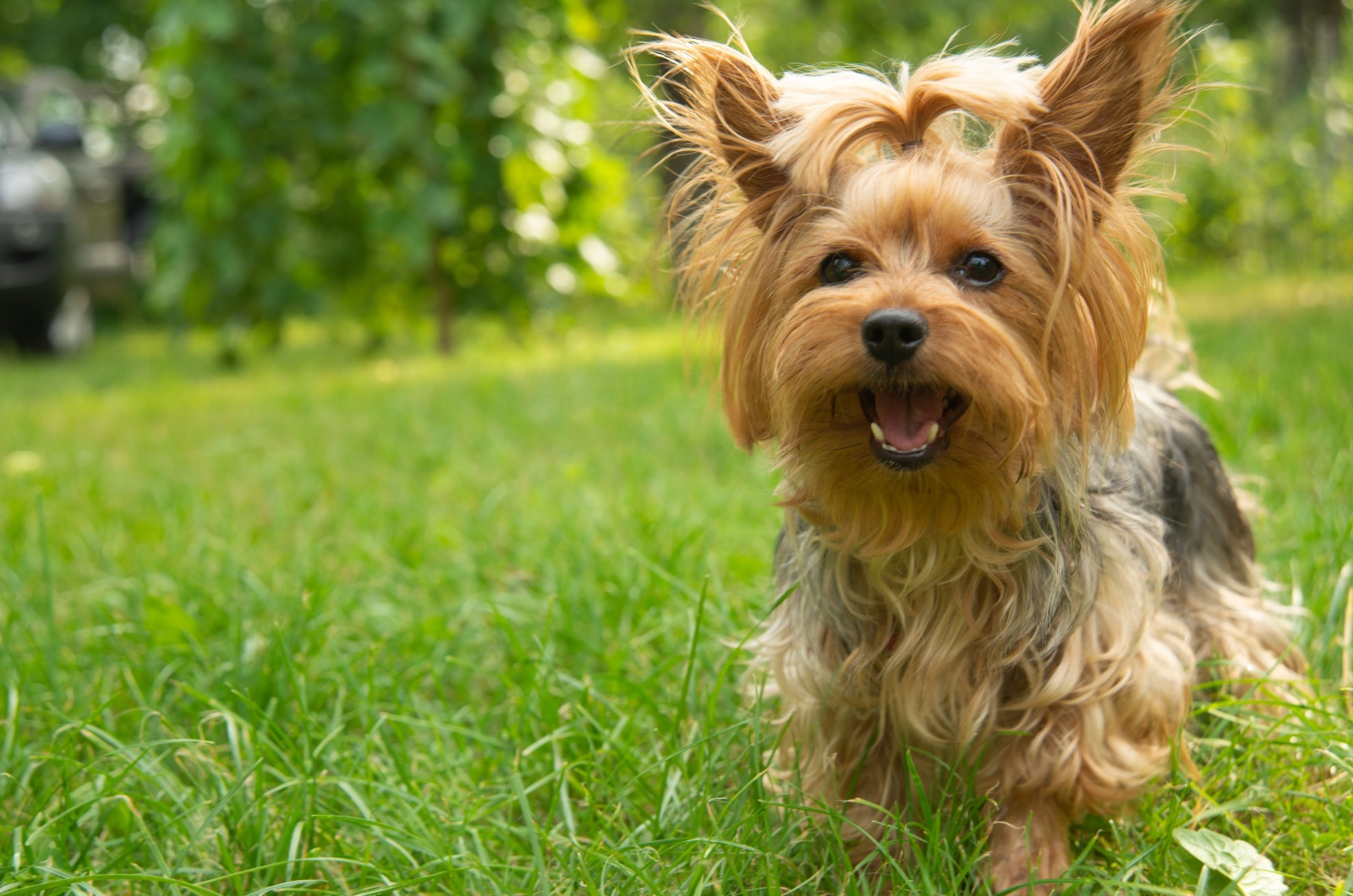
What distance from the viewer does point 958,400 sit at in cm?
187

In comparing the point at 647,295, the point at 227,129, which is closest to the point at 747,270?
the point at 227,129

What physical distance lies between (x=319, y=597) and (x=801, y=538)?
52.0 inches

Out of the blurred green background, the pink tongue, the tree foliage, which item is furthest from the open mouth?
the tree foliage

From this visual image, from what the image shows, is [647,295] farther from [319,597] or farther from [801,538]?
[801,538]

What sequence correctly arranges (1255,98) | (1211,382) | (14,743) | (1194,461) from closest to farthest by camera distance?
(14,743), (1194,461), (1211,382), (1255,98)

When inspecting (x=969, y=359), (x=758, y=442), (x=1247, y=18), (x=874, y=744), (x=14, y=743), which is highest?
(x=1247, y=18)

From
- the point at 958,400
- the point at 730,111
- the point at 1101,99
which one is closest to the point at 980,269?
the point at 958,400

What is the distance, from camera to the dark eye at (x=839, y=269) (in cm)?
192

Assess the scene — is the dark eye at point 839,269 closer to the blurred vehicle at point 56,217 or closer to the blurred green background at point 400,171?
the blurred green background at point 400,171

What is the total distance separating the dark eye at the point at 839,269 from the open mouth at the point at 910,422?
7.7 inches

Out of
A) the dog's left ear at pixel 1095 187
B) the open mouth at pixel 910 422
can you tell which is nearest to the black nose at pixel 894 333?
the open mouth at pixel 910 422

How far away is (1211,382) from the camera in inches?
195

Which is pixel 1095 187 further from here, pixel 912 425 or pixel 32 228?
pixel 32 228

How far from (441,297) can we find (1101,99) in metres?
6.62
